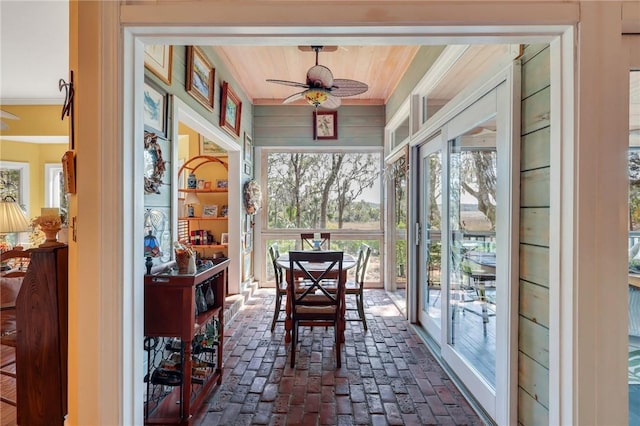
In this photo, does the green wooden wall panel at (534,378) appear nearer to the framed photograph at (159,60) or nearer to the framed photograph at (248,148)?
the framed photograph at (159,60)

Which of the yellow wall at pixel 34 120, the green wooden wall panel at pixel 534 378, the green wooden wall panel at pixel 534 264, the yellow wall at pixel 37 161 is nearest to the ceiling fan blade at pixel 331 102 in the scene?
the green wooden wall panel at pixel 534 264

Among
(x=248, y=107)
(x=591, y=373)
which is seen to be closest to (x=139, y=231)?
(x=591, y=373)

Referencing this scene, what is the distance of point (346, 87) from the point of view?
9.95 ft

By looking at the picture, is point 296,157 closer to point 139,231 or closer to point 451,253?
point 451,253

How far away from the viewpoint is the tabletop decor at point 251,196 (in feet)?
14.2

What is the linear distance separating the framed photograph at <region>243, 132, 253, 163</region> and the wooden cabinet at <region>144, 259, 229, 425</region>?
2.50 metres

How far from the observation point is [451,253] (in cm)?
247

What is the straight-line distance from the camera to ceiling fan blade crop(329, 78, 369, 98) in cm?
294

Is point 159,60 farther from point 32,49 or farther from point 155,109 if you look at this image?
point 32,49

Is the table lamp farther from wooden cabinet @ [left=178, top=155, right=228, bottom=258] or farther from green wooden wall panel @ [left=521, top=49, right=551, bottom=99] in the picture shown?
green wooden wall panel @ [left=521, top=49, right=551, bottom=99]

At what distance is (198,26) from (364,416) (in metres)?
2.24

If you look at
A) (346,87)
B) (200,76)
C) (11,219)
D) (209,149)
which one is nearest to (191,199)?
(209,149)

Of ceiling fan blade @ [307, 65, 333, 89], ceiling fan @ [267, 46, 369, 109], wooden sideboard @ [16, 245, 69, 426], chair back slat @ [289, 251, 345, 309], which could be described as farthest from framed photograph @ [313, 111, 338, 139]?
wooden sideboard @ [16, 245, 69, 426]

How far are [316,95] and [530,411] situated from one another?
274 centimetres
